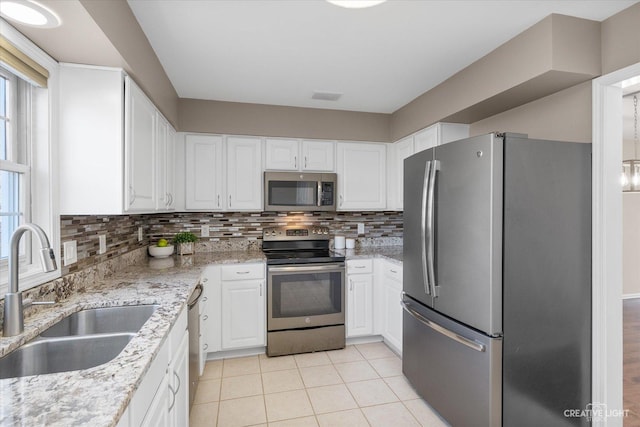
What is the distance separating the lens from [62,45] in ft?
4.84

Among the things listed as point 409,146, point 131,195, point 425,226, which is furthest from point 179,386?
point 409,146

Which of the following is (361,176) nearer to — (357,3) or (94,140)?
(357,3)

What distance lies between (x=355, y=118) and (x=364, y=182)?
0.69m

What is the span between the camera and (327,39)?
2045 millimetres

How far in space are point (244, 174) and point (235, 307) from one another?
1270 millimetres

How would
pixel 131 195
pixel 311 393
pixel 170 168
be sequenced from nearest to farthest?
pixel 131 195 → pixel 311 393 → pixel 170 168

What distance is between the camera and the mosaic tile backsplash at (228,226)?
2.47 meters

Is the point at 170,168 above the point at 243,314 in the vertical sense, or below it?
above

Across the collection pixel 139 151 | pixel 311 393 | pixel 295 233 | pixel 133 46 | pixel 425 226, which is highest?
pixel 133 46

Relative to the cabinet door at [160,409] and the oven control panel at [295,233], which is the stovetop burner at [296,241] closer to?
the oven control panel at [295,233]

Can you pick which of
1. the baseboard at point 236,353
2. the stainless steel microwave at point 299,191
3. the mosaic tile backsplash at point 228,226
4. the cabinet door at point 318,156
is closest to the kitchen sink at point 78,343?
the mosaic tile backsplash at point 228,226

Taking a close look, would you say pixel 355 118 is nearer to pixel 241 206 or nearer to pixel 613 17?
pixel 241 206

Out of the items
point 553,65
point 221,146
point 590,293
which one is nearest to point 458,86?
point 553,65

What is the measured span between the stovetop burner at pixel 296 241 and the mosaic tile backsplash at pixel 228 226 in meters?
0.09
